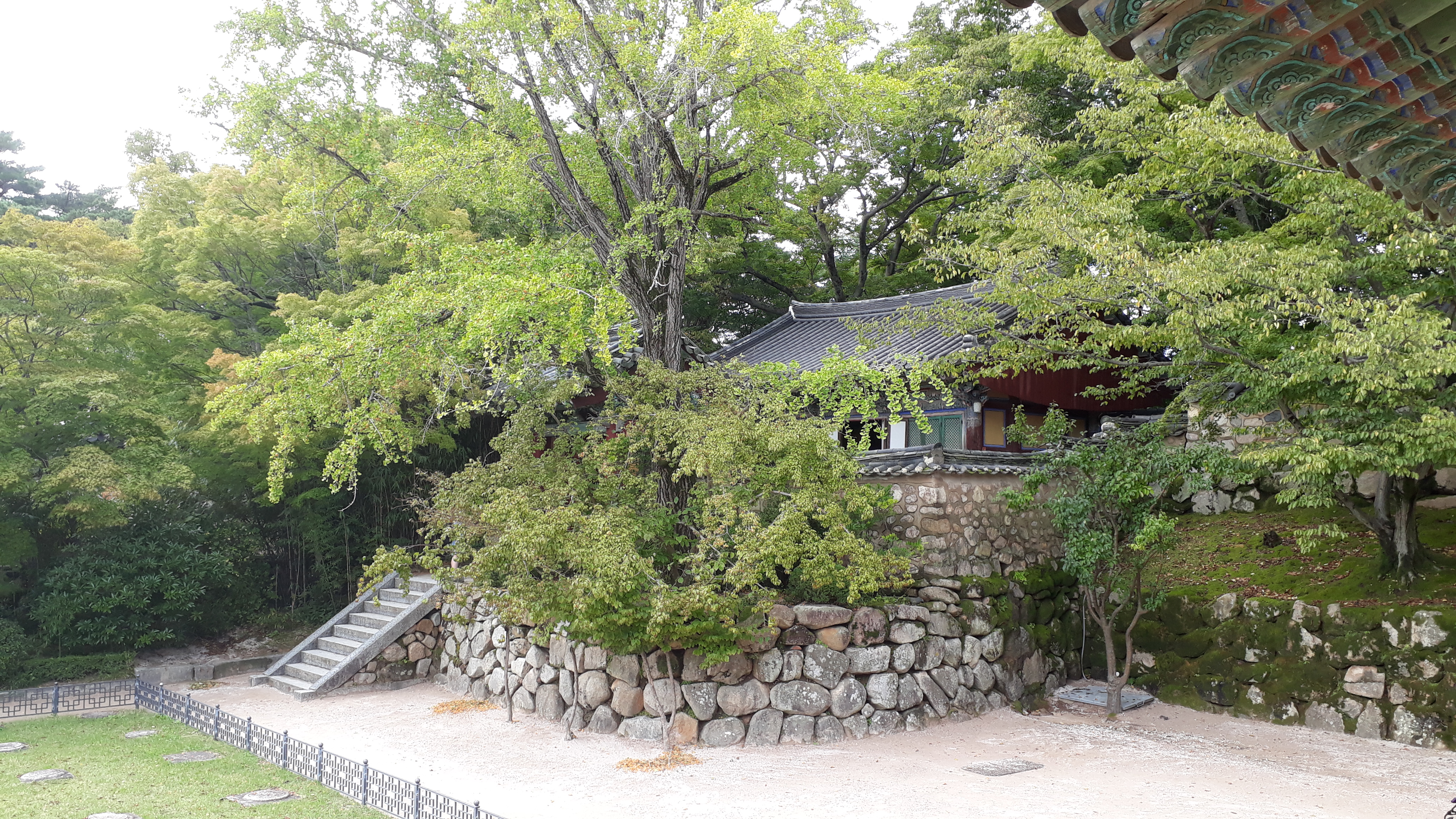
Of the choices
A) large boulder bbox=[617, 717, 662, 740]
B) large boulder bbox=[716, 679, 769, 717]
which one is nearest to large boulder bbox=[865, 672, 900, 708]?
large boulder bbox=[716, 679, 769, 717]

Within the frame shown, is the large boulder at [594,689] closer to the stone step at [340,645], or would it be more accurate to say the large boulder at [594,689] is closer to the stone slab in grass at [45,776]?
the stone step at [340,645]

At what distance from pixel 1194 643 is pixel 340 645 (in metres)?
13.2

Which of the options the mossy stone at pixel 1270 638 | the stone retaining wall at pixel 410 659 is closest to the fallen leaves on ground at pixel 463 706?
the stone retaining wall at pixel 410 659

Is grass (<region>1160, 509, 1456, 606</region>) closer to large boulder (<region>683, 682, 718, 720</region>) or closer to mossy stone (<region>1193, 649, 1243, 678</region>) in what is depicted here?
mossy stone (<region>1193, 649, 1243, 678</region>)

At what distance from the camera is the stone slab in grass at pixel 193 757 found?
31.6 feet

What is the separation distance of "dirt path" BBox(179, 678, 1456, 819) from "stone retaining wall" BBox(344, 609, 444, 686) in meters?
2.02

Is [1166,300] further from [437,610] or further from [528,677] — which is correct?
[437,610]

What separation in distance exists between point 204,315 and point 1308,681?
18491mm

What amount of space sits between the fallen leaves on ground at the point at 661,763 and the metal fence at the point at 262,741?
200 centimetres

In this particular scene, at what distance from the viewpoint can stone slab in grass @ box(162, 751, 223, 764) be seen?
962 cm

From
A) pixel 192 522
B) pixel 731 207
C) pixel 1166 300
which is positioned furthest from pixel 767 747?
pixel 192 522

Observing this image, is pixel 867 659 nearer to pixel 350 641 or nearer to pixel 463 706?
pixel 463 706

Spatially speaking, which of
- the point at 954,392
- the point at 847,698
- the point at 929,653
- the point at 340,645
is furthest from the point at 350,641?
the point at 954,392

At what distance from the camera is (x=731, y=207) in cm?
1527
